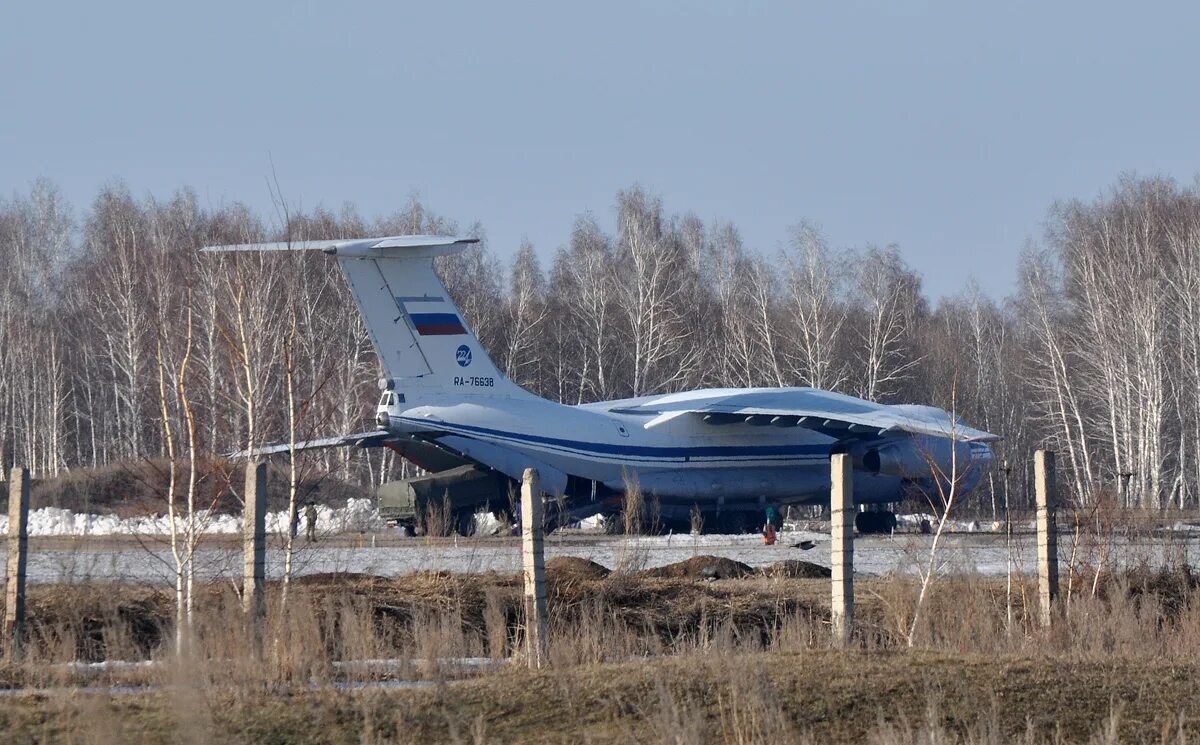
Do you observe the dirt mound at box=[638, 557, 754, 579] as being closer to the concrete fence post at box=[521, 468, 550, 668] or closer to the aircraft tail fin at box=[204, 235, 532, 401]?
the concrete fence post at box=[521, 468, 550, 668]

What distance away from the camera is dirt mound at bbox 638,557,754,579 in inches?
645

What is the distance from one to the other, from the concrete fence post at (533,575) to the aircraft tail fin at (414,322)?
14.2 m

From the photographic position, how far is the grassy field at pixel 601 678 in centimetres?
712

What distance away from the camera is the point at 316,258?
42344 mm

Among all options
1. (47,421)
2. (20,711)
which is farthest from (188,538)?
(47,421)

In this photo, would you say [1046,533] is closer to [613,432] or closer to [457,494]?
[613,432]

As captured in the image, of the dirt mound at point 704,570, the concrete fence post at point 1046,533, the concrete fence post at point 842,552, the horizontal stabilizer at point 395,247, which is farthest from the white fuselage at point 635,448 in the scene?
the concrete fence post at point 842,552

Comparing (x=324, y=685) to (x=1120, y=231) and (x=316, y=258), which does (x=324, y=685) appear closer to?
(x=316, y=258)

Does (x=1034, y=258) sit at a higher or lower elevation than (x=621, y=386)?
higher

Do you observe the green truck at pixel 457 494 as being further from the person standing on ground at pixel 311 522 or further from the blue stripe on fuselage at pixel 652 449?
the person standing on ground at pixel 311 522

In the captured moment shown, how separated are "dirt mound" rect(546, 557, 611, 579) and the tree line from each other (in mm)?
18821

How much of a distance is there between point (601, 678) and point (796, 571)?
340 inches

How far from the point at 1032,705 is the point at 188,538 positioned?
18.9ft

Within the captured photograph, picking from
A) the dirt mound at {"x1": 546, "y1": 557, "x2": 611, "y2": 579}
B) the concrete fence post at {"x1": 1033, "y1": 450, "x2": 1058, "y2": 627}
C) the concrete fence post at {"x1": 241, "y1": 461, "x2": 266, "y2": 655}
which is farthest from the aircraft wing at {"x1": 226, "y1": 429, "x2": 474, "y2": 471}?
the concrete fence post at {"x1": 241, "y1": 461, "x2": 266, "y2": 655}
